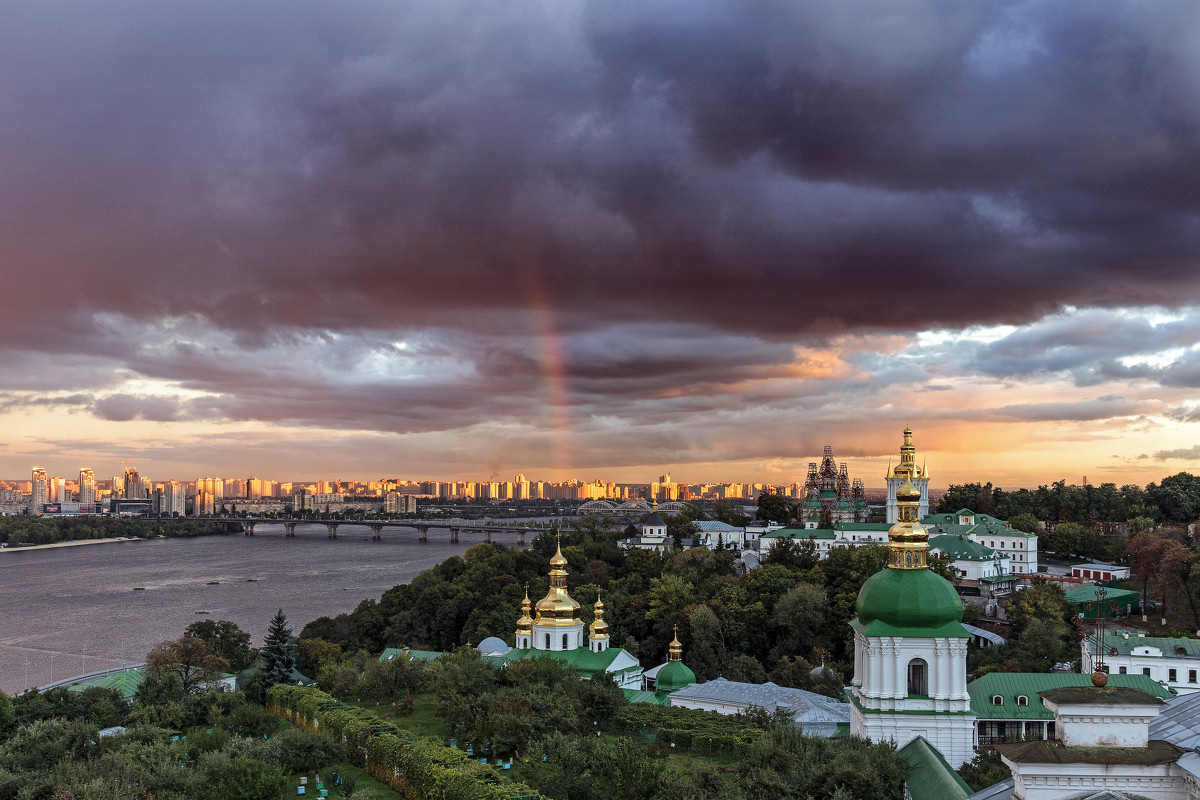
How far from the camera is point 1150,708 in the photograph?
28.7 feet

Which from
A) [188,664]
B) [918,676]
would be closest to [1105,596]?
[918,676]

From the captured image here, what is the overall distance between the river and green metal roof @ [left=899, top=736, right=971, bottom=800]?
131ft

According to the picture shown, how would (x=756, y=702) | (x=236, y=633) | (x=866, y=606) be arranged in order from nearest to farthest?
(x=866, y=606), (x=756, y=702), (x=236, y=633)

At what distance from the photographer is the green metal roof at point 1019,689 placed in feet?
81.7

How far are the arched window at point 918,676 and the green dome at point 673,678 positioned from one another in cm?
1482

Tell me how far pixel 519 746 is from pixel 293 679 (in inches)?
558

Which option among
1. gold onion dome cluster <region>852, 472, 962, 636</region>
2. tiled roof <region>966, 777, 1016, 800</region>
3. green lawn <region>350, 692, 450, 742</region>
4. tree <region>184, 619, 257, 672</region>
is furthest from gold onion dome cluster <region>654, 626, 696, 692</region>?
tiled roof <region>966, 777, 1016, 800</region>

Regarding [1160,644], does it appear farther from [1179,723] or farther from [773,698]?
[1179,723]

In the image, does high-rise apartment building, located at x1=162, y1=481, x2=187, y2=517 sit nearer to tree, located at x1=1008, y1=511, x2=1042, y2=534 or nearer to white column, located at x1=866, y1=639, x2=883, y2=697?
tree, located at x1=1008, y1=511, x2=1042, y2=534

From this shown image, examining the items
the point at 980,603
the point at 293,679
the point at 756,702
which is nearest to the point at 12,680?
the point at 293,679

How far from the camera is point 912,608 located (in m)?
15.9

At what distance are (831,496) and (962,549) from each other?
31450 mm

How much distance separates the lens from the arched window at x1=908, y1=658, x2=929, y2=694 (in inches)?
629

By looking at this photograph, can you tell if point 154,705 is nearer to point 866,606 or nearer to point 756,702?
point 756,702
